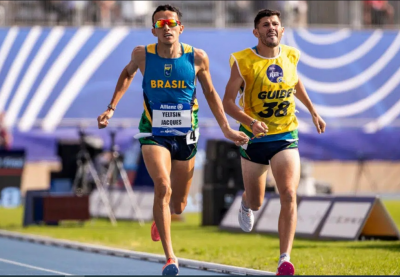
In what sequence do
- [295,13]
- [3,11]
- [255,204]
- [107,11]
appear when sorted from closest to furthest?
[255,204], [3,11], [107,11], [295,13]

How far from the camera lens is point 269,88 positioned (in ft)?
28.8

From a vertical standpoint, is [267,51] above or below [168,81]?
above

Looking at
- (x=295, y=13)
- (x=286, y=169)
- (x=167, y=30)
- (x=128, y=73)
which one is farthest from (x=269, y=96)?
(x=295, y=13)

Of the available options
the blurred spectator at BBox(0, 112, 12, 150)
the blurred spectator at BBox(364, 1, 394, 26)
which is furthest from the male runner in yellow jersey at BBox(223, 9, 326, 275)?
the blurred spectator at BBox(364, 1, 394, 26)

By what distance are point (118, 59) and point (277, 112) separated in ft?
68.4

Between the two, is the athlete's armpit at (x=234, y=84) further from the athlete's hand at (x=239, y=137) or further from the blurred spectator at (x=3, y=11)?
the blurred spectator at (x=3, y=11)

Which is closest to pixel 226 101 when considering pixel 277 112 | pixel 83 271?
pixel 277 112

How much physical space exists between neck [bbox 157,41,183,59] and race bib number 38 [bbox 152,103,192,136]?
47cm

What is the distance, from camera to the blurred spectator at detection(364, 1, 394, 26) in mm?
30812

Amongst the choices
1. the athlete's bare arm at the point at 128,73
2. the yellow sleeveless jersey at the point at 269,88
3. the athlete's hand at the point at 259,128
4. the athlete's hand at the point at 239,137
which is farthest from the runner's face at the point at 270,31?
the athlete's bare arm at the point at 128,73

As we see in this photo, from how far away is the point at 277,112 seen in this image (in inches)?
349

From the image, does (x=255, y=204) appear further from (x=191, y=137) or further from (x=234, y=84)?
(x=234, y=84)

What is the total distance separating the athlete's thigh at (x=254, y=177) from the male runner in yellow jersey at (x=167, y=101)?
0.59 m

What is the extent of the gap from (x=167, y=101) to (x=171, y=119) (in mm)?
179
